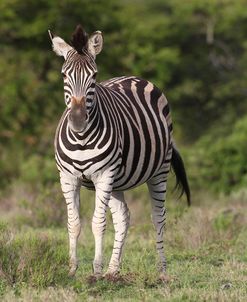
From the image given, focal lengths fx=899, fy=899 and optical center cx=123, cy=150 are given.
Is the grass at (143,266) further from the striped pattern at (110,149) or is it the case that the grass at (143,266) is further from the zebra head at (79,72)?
the zebra head at (79,72)

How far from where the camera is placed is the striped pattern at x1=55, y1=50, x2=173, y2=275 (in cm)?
768

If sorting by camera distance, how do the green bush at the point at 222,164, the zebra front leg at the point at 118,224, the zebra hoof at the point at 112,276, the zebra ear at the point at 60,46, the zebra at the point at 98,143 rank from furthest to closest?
the green bush at the point at 222,164 → the zebra front leg at the point at 118,224 → the zebra ear at the point at 60,46 → the zebra hoof at the point at 112,276 → the zebra at the point at 98,143

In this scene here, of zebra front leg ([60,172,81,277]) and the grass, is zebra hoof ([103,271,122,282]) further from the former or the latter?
zebra front leg ([60,172,81,277])

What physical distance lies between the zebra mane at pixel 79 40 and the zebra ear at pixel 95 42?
0.06m

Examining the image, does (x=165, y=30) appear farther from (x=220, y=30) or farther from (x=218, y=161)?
(x=218, y=161)

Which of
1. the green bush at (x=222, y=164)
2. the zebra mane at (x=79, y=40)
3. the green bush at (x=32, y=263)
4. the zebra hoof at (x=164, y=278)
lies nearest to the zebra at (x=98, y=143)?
the zebra mane at (x=79, y=40)

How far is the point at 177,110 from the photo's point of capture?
3062 centimetres

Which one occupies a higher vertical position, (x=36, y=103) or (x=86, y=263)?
(x=36, y=103)

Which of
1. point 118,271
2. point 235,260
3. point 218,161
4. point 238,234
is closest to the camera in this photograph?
point 118,271

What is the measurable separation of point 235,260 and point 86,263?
1.58 m

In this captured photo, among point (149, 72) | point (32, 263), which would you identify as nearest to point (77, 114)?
point (32, 263)

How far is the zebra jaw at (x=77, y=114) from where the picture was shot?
7.42 meters

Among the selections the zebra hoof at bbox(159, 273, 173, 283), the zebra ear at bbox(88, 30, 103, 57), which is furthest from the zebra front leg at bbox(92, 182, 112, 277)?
the zebra ear at bbox(88, 30, 103, 57)

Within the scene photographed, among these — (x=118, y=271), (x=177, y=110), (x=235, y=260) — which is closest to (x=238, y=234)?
(x=235, y=260)
